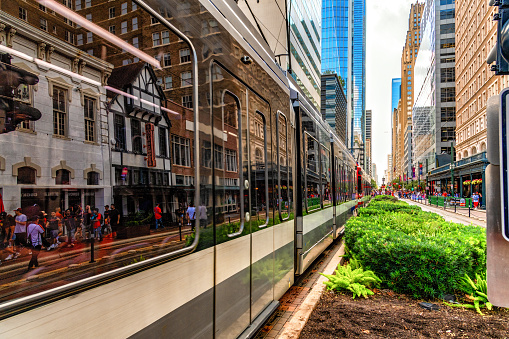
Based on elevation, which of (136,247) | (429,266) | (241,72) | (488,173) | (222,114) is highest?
(241,72)

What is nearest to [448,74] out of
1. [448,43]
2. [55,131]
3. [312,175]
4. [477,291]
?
[448,43]

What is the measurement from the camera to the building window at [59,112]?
1.89 m

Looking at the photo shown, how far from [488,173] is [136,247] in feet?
6.96

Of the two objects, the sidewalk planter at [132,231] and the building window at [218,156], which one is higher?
the building window at [218,156]

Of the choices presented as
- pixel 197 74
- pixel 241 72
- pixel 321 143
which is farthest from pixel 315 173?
pixel 197 74

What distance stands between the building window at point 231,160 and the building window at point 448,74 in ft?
278

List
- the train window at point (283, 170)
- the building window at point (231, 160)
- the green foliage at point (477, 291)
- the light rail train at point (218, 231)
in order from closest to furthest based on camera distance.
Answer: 1. the light rail train at point (218, 231)
2. the building window at point (231, 160)
3. the green foliage at point (477, 291)
4. the train window at point (283, 170)

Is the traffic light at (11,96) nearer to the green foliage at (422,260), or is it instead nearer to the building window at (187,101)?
the building window at (187,101)

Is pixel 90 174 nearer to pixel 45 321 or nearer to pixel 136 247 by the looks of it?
pixel 136 247

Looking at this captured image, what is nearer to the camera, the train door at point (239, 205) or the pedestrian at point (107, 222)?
the pedestrian at point (107, 222)

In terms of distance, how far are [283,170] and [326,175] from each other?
4638 millimetres

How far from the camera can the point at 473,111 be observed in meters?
56.9

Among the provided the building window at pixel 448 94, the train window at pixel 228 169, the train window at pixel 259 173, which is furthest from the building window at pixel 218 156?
the building window at pixel 448 94

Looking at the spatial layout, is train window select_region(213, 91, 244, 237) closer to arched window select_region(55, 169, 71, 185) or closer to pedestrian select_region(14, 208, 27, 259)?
arched window select_region(55, 169, 71, 185)
